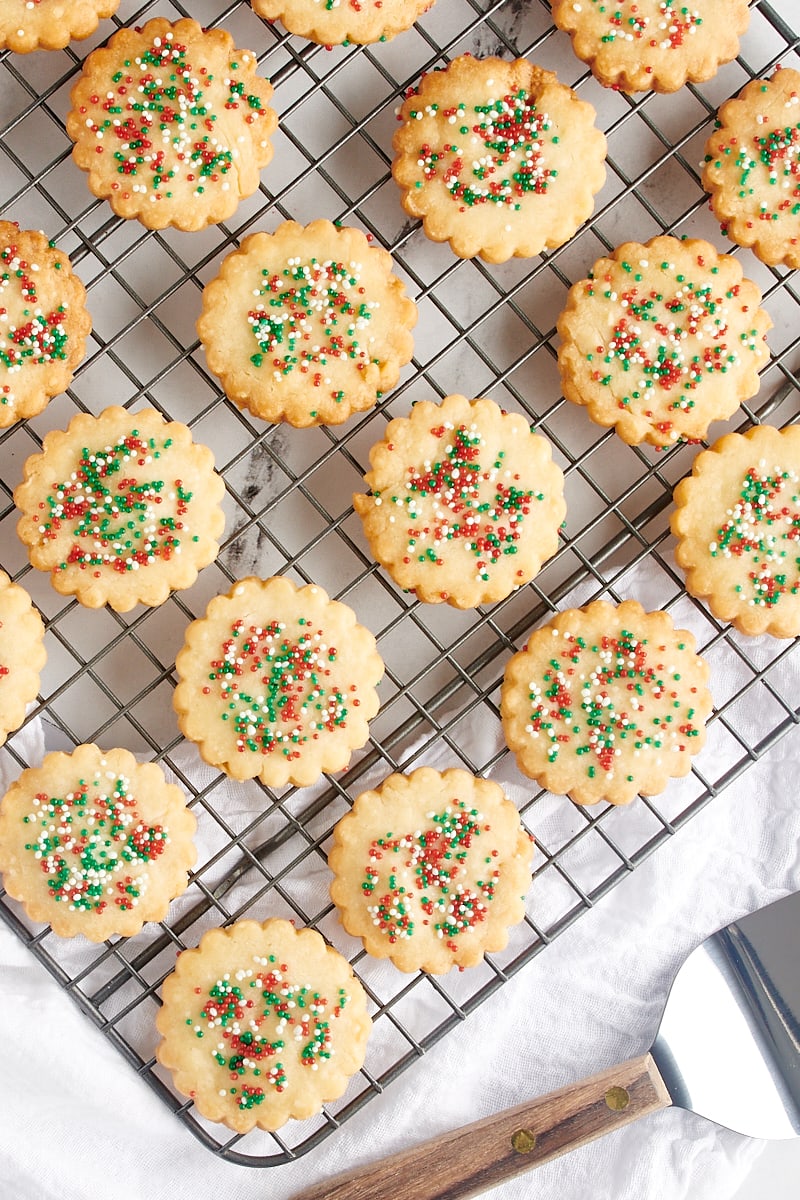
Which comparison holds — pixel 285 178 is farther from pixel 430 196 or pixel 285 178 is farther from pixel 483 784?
pixel 483 784

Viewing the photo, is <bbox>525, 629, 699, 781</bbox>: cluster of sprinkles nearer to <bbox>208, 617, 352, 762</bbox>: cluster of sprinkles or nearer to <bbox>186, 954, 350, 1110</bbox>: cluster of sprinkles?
<bbox>208, 617, 352, 762</bbox>: cluster of sprinkles

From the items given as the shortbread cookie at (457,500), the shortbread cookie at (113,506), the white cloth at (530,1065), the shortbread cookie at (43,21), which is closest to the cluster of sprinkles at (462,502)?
the shortbread cookie at (457,500)

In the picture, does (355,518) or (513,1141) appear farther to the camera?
(355,518)

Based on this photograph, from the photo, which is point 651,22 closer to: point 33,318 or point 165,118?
point 165,118

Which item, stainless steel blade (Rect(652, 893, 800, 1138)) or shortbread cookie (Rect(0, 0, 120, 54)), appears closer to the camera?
shortbread cookie (Rect(0, 0, 120, 54))

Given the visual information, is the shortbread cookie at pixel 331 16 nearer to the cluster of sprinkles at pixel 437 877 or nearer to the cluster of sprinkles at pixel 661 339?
the cluster of sprinkles at pixel 661 339

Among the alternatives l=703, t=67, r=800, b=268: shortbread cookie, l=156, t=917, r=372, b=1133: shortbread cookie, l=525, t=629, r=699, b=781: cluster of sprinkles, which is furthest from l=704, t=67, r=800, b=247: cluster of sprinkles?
l=156, t=917, r=372, b=1133: shortbread cookie

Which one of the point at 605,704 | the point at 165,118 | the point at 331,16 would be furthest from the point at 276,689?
the point at 331,16
